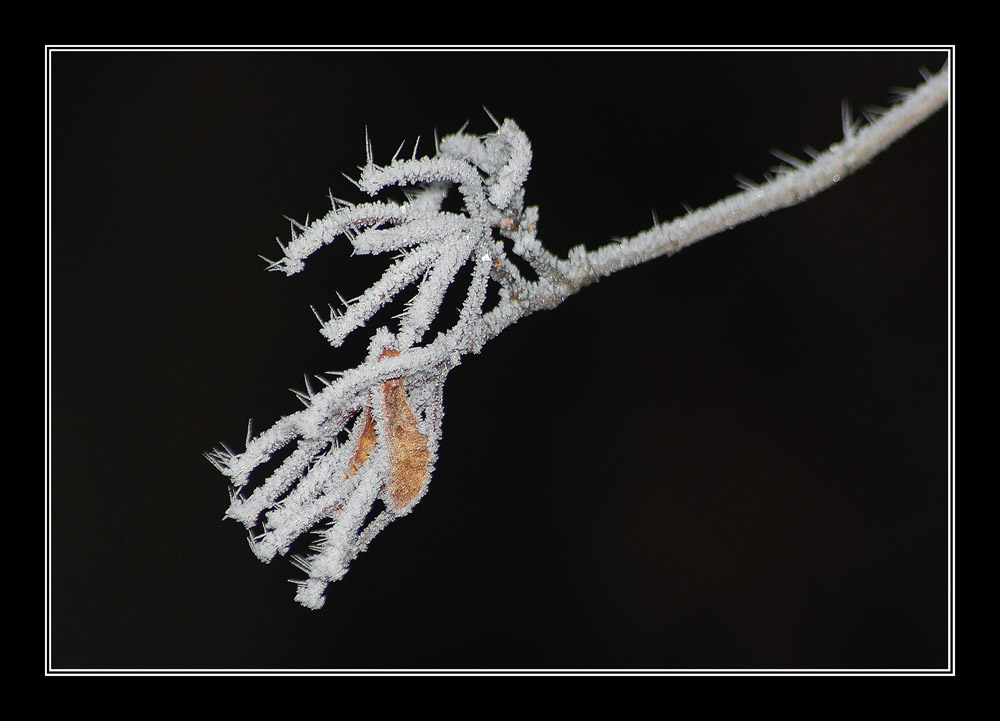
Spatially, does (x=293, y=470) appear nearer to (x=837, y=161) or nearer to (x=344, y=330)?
(x=344, y=330)

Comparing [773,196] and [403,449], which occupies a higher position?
[773,196]

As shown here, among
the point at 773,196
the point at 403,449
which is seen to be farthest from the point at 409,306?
the point at 773,196

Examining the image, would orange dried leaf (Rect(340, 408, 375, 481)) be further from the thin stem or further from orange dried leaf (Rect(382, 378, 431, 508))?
the thin stem

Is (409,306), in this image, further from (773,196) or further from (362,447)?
(773,196)

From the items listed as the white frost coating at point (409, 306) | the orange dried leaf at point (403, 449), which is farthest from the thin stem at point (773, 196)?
the orange dried leaf at point (403, 449)

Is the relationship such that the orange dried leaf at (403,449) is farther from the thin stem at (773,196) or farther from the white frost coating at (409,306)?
the thin stem at (773,196)

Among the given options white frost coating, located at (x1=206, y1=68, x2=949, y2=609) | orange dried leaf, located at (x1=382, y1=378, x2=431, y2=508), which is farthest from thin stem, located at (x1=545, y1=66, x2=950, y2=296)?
orange dried leaf, located at (x1=382, y1=378, x2=431, y2=508)

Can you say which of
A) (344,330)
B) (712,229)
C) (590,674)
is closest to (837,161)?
(712,229)

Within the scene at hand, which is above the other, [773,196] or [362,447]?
[773,196]

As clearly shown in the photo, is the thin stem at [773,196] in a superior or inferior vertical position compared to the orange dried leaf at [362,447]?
superior
